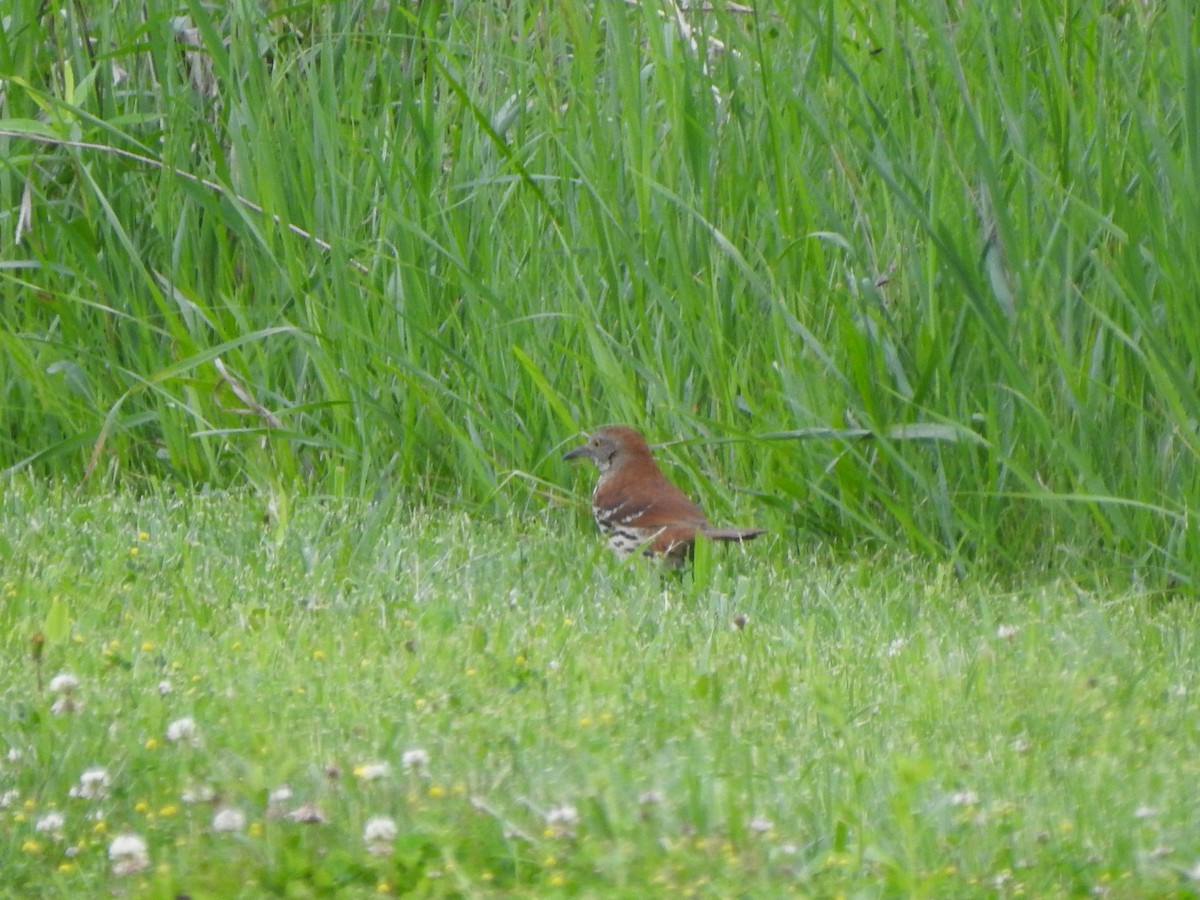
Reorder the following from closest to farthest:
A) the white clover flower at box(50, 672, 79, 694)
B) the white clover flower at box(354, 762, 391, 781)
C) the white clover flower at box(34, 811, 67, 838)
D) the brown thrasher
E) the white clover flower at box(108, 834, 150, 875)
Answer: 1. the white clover flower at box(108, 834, 150, 875)
2. the white clover flower at box(34, 811, 67, 838)
3. the white clover flower at box(354, 762, 391, 781)
4. the white clover flower at box(50, 672, 79, 694)
5. the brown thrasher

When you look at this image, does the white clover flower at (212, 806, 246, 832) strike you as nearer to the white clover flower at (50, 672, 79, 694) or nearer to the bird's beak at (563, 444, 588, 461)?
the white clover flower at (50, 672, 79, 694)

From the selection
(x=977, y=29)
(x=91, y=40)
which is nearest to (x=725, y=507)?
(x=977, y=29)

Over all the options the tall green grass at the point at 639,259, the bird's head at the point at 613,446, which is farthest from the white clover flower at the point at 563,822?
the bird's head at the point at 613,446

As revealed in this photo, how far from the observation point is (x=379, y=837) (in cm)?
319

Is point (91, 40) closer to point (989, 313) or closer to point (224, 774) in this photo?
point (989, 313)

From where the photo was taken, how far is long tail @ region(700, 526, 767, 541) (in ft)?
17.5

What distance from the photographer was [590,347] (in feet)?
20.4

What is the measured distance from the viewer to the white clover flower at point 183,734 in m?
3.59

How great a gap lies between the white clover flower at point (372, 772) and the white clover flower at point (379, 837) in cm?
18

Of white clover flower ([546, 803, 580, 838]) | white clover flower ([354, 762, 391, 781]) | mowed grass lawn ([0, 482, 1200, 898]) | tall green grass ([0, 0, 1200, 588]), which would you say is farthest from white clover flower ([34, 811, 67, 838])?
tall green grass ([0, 0, 1200, 588])

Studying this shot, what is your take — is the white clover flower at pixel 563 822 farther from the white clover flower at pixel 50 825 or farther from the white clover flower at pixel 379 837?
the white clover flower at pixel 50 825

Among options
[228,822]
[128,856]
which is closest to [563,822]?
[228,822]

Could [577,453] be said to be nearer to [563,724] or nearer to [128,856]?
[563,724]

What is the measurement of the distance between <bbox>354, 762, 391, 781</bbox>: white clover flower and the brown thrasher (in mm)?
2043
